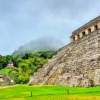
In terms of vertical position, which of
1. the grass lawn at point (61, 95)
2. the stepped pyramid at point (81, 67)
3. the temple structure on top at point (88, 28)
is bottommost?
the grass lawn at point (61, 95)

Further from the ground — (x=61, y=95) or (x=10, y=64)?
(x=10, y=64)

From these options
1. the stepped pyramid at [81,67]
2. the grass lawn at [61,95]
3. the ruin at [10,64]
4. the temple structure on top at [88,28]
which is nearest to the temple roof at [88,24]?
the temple structure on top at [88,28]

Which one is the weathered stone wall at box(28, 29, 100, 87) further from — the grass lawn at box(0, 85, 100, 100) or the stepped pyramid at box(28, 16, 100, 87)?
the grass lawn at box(0, 85, 100, 100)

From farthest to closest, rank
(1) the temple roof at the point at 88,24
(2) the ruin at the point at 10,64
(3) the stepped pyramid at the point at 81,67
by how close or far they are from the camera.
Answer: (2) the ruin at the point at 10,64, (1) the temple roof at the point at 88,24, (3) the stepped pyramid at the point at 81,67

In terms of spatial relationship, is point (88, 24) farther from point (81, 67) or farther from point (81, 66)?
point (81, 67)

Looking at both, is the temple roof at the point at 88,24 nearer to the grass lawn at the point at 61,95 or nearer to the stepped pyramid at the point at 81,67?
the stepped pyramid at the point at 81,67

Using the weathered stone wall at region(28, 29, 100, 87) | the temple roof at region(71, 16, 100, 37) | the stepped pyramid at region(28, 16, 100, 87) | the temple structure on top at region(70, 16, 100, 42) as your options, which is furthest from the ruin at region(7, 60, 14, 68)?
the weathered stone wall at region(28, 29, 100, 87)

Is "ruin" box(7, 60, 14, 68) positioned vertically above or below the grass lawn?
above

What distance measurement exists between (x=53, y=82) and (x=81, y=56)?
598 centimetres

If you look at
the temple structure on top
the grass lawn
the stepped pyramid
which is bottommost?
the grass lawn

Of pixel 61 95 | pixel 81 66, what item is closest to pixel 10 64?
pixel 81 66

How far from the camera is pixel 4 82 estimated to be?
8106 centimetres

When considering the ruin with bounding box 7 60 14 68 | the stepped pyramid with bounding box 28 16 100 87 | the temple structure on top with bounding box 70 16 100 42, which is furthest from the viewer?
the ruin with bounding box 7 60 14 68

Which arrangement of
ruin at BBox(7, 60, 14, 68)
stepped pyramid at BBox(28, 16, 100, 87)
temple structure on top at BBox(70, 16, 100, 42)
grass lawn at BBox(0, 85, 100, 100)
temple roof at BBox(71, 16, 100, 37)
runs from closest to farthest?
grass lawn at BBox(0, 85, 100, 100) → stepped pyramid at BBox(28, 16, 100, 87) → temple structure on top at BBox(70, 16, 100, 42) → temple roof at BBox(71, 16, 100, 37) → ruin at BBox(7, 60, 14, 68)
